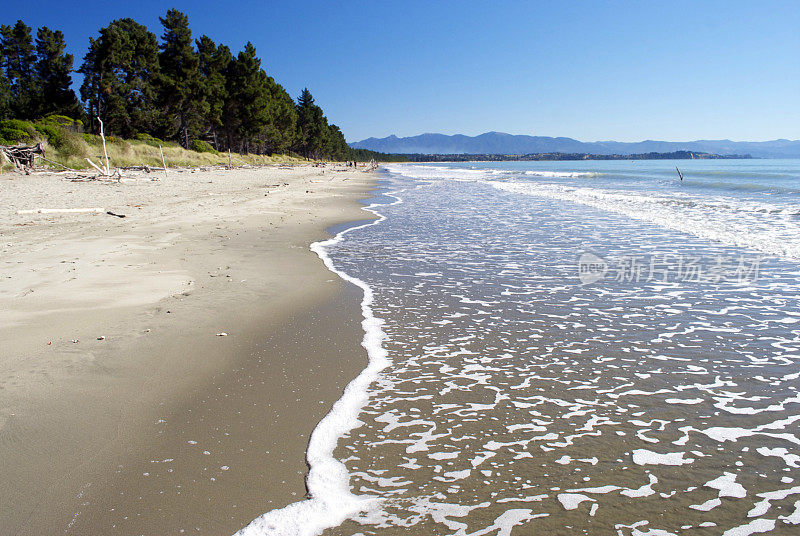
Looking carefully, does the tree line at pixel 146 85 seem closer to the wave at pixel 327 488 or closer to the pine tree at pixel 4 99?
the pine tree at pixel 4 99

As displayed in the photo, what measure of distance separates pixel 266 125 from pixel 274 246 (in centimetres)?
5947

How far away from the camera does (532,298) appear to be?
614 centimetres

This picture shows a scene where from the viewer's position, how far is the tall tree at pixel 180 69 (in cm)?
5031

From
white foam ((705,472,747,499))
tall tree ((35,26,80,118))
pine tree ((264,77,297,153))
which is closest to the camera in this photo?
white foam ((705,472,747,499))

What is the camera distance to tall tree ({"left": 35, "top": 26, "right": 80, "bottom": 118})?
155 feet

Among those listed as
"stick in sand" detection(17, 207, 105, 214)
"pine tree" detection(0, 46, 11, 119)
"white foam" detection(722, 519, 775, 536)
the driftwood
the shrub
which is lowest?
"white foam" detection(722, 519, 775, 536)

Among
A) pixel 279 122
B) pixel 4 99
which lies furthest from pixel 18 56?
pixel 279 122

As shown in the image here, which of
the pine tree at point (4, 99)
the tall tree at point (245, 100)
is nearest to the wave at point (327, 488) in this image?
the pine tree at point (4, 99)

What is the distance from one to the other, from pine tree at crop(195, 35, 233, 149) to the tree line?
0.11m

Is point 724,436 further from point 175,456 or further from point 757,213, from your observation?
point 757,213

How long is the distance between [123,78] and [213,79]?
39.3 ft

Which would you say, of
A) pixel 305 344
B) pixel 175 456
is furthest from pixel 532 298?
pixel 175 456

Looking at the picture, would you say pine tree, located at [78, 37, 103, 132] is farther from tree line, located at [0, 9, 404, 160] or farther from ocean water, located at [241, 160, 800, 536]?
ocean water, located at [241, 160, 800, 536]

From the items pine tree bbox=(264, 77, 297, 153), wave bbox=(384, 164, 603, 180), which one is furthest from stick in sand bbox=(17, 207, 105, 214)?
pine tree bbox=(264, 77, 297, 153)
